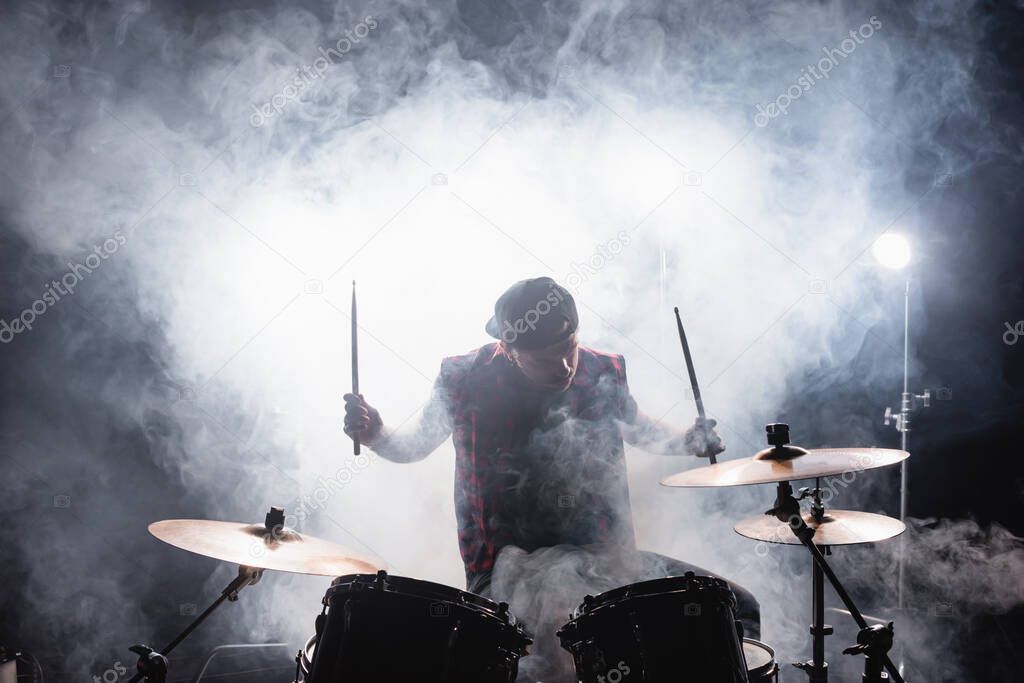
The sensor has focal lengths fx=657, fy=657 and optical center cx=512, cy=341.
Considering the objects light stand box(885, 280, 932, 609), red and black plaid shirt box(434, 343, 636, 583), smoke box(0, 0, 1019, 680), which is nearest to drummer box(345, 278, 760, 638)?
red and black plaid shirt box(434, 343, 636, 583)

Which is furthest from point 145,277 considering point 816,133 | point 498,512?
point 816,133

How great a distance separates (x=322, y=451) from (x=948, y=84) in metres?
5.31

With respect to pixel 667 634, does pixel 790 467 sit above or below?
above

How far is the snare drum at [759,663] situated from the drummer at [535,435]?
1.56ft

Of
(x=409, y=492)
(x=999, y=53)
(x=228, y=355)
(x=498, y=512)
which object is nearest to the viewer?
(x=498, y=512)

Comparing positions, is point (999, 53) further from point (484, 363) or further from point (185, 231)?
point (185, 231)

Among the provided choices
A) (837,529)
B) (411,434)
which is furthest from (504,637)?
(837,529)

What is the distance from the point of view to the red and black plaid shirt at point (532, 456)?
340 cm

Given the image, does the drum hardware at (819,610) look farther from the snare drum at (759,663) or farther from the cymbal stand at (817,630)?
the snare drum at (759,663)

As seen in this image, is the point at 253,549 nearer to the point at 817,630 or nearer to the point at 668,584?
the point at 668,584

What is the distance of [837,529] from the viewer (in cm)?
333

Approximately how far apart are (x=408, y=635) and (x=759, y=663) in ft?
4.48

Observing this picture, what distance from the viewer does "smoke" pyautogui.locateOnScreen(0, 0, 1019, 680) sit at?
4.53 meters

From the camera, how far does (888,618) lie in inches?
185
